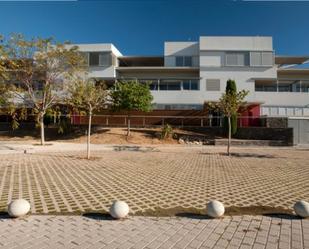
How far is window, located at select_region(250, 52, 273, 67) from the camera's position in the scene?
34875mm

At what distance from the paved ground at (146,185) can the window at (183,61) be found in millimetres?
25340

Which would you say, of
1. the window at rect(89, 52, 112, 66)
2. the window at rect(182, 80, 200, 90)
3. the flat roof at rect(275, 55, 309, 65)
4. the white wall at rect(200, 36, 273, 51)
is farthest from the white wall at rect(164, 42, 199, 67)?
the flat roof at rect(275, 55, 309, 65)

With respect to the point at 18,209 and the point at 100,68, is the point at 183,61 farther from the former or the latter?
the point at 18,209

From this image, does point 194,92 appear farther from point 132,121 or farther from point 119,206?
point 119,206

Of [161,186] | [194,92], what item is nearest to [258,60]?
[194,92]

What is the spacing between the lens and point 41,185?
8828 mm

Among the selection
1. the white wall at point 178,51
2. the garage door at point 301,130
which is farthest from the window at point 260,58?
the garage door at point 301,130

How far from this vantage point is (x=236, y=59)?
116 ft

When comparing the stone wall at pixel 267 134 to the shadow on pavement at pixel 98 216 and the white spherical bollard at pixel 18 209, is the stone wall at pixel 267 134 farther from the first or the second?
the white spherical bollard at pixel 18 209

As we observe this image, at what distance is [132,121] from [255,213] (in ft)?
86.5

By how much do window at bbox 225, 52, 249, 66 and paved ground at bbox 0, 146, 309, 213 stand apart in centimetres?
2346

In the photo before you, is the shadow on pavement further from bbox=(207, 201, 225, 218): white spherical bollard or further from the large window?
the large window

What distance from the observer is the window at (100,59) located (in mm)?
36188

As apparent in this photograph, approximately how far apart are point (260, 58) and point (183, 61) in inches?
371
